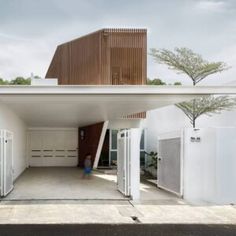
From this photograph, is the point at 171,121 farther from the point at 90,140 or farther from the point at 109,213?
the point at 109,213

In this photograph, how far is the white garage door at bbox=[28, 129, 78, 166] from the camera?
2492 cm

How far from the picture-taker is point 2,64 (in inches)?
1508

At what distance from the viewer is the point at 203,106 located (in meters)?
20.5

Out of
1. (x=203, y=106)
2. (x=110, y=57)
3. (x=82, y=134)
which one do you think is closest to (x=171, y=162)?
(x=110, y=57)

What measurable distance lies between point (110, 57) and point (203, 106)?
208 inches

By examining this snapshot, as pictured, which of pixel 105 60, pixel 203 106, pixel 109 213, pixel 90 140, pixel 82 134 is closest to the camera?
pixel 109 213

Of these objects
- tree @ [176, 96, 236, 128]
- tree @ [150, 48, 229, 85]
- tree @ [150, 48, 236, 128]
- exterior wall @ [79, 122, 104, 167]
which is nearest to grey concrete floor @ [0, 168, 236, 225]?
tree @ [176, 96, 236, 128]

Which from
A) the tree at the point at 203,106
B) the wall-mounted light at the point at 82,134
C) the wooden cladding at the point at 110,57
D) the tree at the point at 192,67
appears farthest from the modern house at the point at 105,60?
the wall-mounted light at the point at 82,134

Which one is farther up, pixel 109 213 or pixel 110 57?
pixel 110 57

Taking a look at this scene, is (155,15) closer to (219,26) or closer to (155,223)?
(219,26)

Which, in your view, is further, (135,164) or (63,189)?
(63,189)

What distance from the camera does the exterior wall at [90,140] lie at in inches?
847

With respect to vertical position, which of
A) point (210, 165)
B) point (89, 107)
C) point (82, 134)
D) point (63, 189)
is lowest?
point (63, 189)

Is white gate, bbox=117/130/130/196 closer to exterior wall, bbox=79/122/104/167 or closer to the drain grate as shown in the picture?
the drain grate
